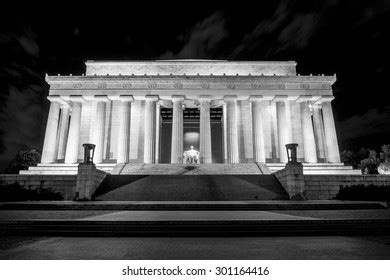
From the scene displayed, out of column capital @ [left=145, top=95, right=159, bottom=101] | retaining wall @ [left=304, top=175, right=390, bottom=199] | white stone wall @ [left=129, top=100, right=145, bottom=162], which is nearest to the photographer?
retaining wall @ [left=304, top=175, right=390, bottom=199]

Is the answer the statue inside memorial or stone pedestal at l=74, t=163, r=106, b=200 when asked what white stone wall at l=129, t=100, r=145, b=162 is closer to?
the statue inside memorial

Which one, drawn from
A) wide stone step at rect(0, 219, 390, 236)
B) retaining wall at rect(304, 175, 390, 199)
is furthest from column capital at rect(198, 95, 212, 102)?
wide stone step at rect(0, 219, 390, 236)

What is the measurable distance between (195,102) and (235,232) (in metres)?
42.4

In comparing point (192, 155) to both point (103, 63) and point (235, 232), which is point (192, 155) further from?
point (235, 232)

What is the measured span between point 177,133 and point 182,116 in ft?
11.6

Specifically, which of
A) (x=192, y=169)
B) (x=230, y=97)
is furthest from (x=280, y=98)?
(x=192, y=169)

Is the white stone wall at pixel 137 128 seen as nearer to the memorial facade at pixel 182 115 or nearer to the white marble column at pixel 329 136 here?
the memorial facade at pixel 182 115

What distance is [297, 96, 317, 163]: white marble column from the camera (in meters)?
45.8

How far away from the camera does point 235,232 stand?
9.64 meters

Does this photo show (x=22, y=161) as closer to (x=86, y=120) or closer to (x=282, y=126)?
(x=86, y=120)

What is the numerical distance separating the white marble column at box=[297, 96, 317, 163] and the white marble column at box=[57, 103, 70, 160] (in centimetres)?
3985

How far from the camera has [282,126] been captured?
47156mm

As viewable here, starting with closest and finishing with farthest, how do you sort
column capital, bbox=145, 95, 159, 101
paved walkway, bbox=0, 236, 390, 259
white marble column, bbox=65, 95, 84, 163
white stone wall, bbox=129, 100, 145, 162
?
1. paved walkway, bbox=0, 236, 390, 259
2. white marble column, bbox=65, 95, 84, 163
3. column capital, bbox=145, 95, 159, 101
4. white stone wall, bbox=129, 100, 145, 162

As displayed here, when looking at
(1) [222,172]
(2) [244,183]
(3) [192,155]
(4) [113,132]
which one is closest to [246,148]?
(1) [222,172]
